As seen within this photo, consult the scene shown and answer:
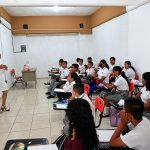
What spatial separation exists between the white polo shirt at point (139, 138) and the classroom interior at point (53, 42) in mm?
1951

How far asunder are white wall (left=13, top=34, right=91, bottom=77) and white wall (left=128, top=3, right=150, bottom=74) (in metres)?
4.93

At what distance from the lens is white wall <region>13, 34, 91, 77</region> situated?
10367 millimetres

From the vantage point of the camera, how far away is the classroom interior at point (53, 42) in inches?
177

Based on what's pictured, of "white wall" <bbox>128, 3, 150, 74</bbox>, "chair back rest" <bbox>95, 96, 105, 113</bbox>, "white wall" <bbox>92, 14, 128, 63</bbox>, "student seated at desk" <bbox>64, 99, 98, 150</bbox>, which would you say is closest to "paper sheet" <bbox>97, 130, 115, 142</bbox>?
"student seated at desk" <bbox>64, 99, 98, 150</bbox>

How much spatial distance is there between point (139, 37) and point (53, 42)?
19.6 ft

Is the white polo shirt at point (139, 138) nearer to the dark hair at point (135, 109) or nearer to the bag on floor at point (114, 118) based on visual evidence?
the dark hair at point (135, 109)

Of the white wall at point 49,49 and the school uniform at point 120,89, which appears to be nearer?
the school uniform at point 120,89

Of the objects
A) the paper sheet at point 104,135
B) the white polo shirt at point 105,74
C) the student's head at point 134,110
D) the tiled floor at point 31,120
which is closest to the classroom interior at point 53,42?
the tiled floor at point 31,120

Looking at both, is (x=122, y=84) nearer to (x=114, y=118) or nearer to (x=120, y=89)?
(x=120, y=89)

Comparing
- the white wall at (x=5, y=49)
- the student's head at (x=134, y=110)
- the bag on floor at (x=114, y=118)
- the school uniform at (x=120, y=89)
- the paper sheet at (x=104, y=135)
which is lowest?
the bag on floor at (x=114, y=118)

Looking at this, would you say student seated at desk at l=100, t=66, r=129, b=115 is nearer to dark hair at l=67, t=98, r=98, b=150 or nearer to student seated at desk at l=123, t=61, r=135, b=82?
student seated at desk at l=123, t=61, r=135, b=82

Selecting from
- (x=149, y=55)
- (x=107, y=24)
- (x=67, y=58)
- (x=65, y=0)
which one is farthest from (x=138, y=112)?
(x=67, y=58)

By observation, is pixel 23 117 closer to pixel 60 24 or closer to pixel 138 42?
pixel 138 42

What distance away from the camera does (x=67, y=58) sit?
35.4 ft
